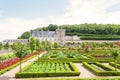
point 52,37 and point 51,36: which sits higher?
point 51,36

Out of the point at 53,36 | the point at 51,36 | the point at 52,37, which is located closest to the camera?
the point at 52,37

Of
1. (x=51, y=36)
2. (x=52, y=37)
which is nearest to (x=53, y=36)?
(x=51, y=36)

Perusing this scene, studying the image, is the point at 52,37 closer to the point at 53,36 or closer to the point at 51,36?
the point at 53,36

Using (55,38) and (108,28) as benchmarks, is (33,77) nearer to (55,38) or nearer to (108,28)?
(55,38)

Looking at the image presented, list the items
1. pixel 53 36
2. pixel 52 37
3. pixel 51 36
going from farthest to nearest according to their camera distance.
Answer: pixel 51 36, pixel 53 36, pixel 52 37

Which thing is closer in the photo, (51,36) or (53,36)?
(53,36)

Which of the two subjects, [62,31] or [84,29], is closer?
[62,31]

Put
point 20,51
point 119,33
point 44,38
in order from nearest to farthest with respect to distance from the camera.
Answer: point 20,51, point 44,38, point 119,33

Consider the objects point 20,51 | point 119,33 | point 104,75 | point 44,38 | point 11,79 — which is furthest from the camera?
point 119,33

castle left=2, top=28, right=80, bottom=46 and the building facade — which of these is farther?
A: the building facade

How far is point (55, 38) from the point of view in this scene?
8144 cm

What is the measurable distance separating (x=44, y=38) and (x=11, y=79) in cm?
7123

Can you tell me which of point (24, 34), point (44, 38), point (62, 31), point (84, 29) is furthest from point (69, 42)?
point (24, 34)

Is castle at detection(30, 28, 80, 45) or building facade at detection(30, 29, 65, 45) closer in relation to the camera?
castle at detection(30, 28, 80, 45)
